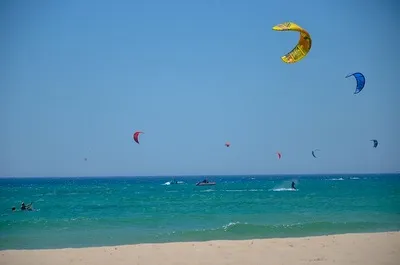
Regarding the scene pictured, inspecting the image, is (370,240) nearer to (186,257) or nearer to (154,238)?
(186,257)

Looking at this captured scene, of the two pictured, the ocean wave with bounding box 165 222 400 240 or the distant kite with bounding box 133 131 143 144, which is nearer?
the ocean wave with bounding box 165 222 400 240

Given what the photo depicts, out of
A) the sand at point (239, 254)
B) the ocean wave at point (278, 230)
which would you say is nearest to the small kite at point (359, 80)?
the sand at point (239, 254)

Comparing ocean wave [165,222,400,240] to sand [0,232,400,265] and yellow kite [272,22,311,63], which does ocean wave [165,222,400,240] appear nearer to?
sand [0,232,400,265]

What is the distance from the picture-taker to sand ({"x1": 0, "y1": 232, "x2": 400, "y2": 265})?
7857mm

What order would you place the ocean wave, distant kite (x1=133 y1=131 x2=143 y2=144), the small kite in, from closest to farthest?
the small kite
the ocean wave
distant kite (x1=133 y1=131 x2=143 y2=144)

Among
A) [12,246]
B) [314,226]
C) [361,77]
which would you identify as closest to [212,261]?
[361,77]

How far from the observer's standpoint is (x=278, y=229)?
14594 mm

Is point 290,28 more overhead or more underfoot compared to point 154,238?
more overhead

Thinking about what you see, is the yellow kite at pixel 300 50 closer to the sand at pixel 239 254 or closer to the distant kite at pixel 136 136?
the sand at pixel 239 254

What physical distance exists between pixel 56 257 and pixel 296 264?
4.65 meters

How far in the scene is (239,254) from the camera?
27.9ft

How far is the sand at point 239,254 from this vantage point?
25.8 feet

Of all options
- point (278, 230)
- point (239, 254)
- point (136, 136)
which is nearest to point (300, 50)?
point (239, 254)

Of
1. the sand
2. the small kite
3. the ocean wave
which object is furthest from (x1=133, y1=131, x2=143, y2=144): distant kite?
the small kite
